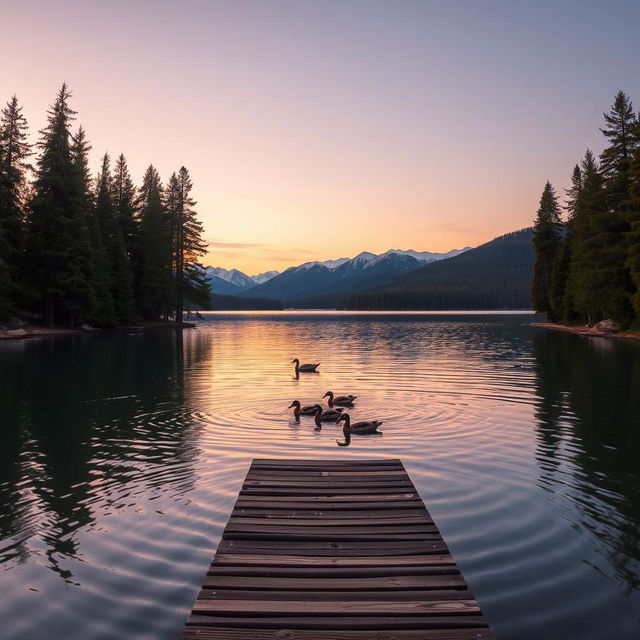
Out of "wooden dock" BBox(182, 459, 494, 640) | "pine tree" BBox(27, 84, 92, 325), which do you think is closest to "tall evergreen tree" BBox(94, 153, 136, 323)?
"pine tree" BBox(27, 84, 92, 325)

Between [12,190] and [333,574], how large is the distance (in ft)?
216

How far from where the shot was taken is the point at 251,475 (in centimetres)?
1022

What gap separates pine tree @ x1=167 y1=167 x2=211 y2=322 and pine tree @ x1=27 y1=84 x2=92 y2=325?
25833mm

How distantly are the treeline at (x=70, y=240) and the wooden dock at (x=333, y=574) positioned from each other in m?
54.1

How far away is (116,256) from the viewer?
77.2m

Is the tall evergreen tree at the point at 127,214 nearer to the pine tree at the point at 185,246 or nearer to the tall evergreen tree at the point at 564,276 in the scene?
the pine tree at the point at 185,246

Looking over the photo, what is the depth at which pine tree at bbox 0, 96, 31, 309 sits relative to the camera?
59000mm

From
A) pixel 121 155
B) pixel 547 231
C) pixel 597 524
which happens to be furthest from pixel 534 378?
pixel 121 155

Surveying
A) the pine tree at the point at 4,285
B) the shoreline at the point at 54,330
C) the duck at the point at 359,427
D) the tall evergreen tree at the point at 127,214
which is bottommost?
the duck at the point at 359,427

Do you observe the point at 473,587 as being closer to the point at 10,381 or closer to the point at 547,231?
the point at 10,381

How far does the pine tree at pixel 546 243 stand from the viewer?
93688mm

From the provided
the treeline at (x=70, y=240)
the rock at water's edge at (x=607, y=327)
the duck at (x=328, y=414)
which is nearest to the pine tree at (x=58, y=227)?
the treeline at (x=70, y=240)

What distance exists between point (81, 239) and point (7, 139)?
1275cm

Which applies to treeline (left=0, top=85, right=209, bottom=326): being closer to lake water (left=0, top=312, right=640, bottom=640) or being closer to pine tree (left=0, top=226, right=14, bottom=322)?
pine tree (left=0, top=226, right=14, bottom=322)
